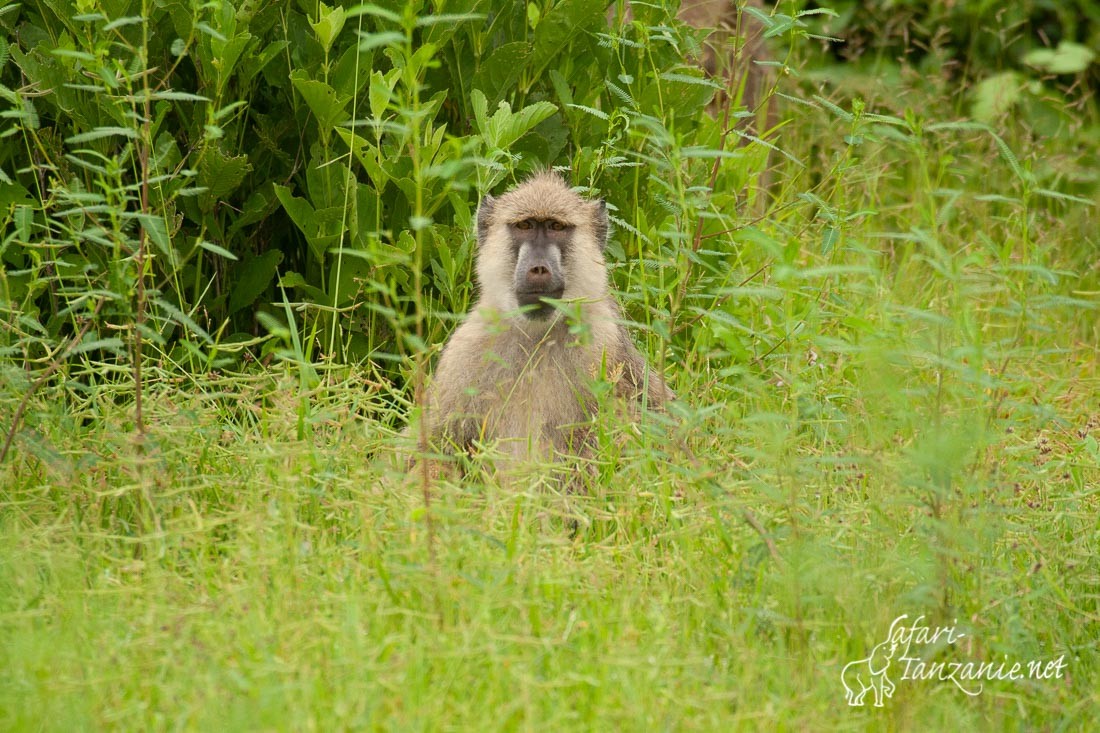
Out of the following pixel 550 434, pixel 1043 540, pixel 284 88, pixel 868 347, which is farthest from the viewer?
pixel 284 88

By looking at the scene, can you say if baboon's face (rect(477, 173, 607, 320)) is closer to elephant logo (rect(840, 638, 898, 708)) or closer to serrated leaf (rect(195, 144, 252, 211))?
serrated leaf (rect(195, 144, 252, 211))

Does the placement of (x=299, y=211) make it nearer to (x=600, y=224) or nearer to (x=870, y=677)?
(x=600, y=224)

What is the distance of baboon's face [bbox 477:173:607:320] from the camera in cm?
518

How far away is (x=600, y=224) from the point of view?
5.43m

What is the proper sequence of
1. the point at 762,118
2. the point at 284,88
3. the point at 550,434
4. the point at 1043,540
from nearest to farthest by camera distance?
the point at 1043,540 < the point at 550,434 < the point at 284,88 < the point at 762,118

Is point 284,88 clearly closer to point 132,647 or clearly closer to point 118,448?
point 118,448

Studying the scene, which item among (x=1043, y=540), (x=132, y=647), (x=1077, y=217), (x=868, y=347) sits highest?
(x=1077, y=217)

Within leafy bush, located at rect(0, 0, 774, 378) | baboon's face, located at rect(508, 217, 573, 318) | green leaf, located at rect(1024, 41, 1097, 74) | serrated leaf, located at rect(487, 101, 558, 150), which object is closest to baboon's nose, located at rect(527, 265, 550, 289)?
baboon's face, located at rect(508, 217, 573, 318)

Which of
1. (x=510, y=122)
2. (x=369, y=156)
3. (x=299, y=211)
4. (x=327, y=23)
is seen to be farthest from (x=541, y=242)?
(x=327, y=23)

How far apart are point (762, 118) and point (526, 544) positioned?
13.5ft

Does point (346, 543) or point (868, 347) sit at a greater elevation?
point (868, 347)

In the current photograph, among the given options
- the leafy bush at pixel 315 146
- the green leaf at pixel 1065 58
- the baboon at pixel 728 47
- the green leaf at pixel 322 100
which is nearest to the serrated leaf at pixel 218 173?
the leafy bush at pixel 315 146

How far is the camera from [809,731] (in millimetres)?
3041

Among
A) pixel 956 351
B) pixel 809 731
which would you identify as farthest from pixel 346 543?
pixel 956 351
